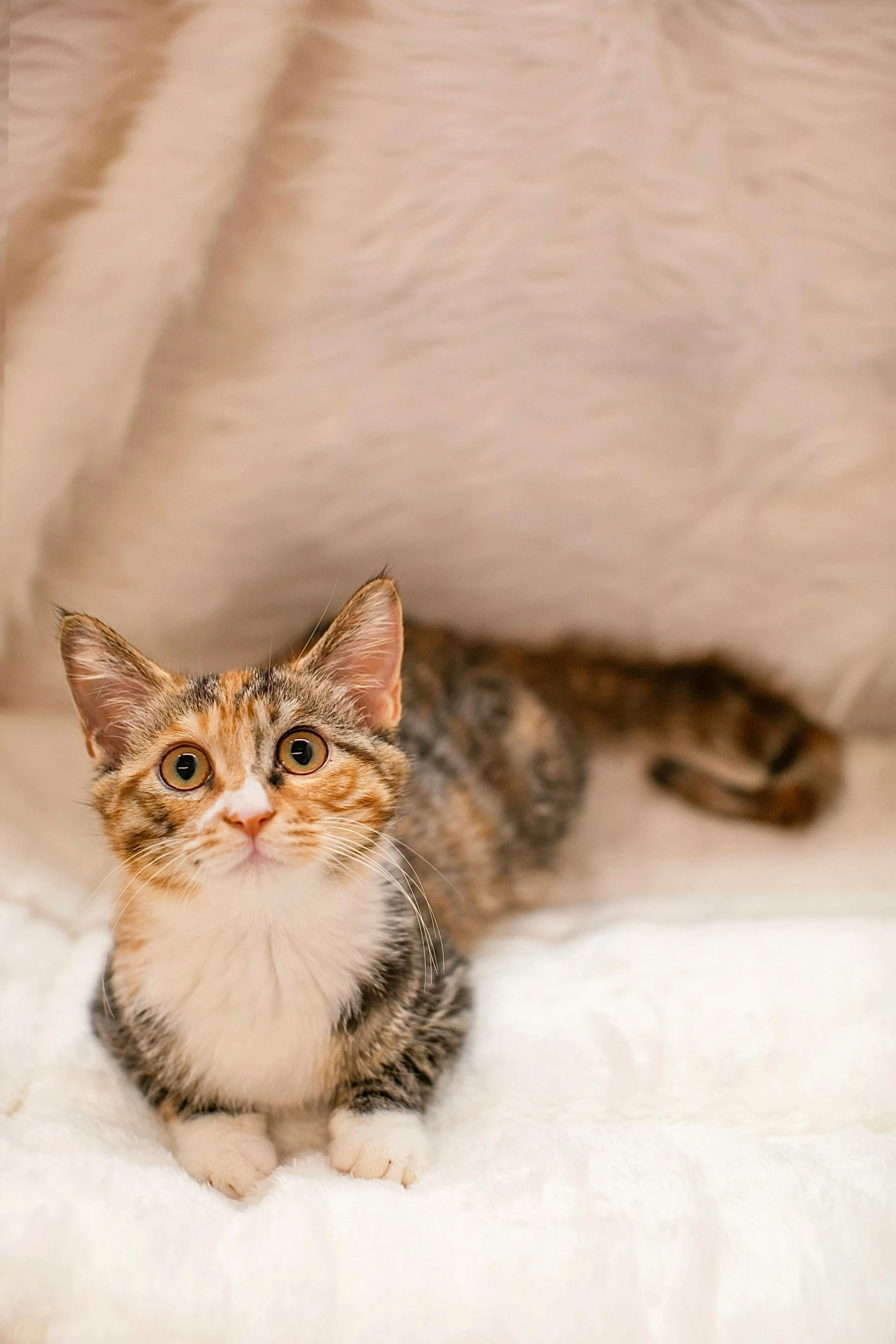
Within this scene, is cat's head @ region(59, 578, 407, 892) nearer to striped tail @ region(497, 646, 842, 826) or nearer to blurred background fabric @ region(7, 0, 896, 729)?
blurred background fabric @ region(7, 0, 896, 729)

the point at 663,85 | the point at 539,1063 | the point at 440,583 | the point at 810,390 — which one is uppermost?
the point at 663,85

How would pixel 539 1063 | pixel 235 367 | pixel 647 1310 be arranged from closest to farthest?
pixel 647 1310
pixel 539 1063
pixel 235 367

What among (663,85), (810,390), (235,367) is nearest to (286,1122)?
(235,367)

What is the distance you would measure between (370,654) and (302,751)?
127 millimetres

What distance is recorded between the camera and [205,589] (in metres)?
1.38

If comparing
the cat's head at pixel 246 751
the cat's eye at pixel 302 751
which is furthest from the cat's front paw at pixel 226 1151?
the cat's eye at pixel 302 751

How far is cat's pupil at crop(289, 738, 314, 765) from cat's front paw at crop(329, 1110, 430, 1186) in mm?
329

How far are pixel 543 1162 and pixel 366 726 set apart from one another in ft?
1.40

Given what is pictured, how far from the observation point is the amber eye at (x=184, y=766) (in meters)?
0.88

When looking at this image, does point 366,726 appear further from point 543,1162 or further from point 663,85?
point 663,85

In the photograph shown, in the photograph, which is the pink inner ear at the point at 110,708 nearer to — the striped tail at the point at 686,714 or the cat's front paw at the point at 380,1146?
the cat's front paw at the point at 380,1146

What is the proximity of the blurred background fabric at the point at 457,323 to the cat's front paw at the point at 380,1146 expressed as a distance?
728 mm

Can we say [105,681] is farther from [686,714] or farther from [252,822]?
[686,714]

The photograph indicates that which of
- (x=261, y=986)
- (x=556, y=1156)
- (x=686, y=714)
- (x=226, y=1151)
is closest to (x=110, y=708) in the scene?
(x=261, y=986)
